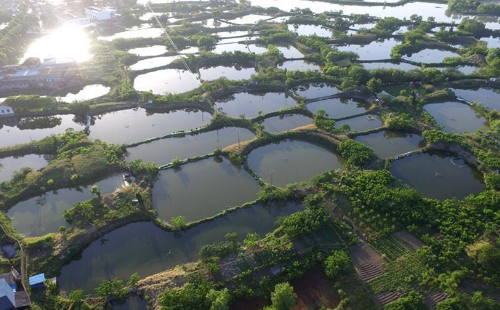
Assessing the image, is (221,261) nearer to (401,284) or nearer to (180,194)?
(180,194)

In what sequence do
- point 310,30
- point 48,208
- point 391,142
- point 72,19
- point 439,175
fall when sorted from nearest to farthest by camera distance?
point 48,208, point 439,175, point 391,142, point 310,30, point 72,19

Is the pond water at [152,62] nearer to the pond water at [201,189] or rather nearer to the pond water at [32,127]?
the pond water at [32,127]

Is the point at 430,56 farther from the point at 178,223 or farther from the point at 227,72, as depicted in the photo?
the point at 178,223

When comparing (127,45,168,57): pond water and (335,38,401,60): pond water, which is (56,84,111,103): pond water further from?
(335,38,401,60): pond water

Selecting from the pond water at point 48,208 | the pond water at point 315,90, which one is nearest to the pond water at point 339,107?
the pond water at point 315,90

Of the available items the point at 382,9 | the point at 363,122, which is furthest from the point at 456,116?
the point at 382,9

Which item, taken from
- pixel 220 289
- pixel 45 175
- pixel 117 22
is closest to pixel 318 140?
pixel 220 289

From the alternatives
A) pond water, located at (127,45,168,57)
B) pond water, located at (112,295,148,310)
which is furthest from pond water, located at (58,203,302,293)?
pond water, located at (127,45,168,57)
